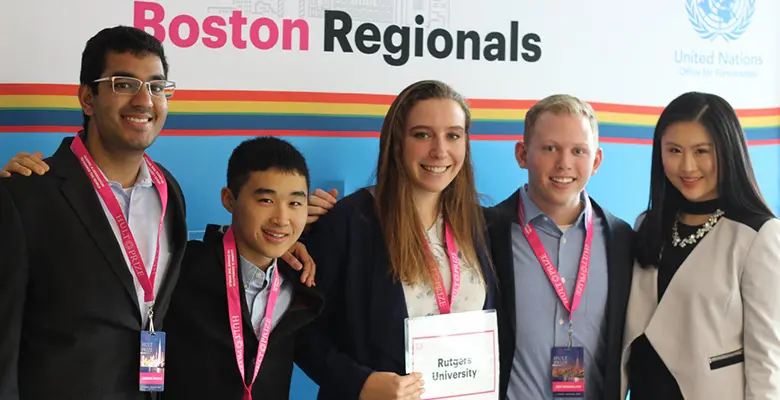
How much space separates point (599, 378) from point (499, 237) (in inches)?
24.0

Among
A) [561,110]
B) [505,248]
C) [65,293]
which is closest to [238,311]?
[65,293]

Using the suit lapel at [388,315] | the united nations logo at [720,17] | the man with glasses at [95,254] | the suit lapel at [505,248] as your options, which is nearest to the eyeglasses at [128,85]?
the man with glasses at [95,254]

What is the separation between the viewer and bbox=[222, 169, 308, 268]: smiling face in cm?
250

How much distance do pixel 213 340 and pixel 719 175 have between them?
1.80 meters

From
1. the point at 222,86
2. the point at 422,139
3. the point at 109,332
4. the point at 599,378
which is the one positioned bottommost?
the point at 599,378

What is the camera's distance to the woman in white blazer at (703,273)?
2.62 meters

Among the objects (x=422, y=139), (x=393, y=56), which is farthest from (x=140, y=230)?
(x=393, y=56)

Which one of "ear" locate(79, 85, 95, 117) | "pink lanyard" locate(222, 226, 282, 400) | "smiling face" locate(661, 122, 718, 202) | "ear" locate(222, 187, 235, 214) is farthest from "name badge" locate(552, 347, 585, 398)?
"ear" locate(79, 85, 95, 117)

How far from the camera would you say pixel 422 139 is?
8.91 feet

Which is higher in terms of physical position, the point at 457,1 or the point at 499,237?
the point at 457,1

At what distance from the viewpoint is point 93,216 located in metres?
2.28

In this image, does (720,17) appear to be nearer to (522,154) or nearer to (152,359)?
(522,154)

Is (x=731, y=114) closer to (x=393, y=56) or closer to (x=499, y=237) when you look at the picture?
(x=499, y=237)

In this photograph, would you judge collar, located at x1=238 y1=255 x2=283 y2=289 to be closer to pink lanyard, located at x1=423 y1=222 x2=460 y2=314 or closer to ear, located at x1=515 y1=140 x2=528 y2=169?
pink lanyard, located at x1=423 y1=222 x2=460 y2=314
